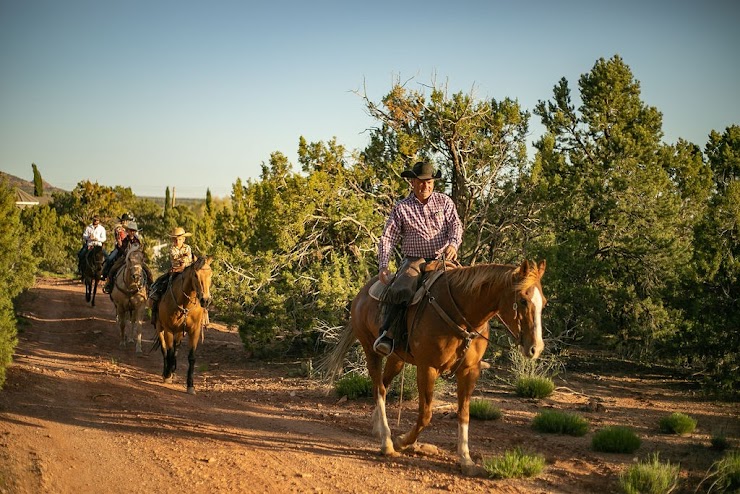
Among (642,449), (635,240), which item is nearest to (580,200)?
(635,240)

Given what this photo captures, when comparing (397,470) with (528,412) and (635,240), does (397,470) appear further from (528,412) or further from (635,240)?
(635,240)

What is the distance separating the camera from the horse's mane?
19.1 feet

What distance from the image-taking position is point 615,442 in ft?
24.7

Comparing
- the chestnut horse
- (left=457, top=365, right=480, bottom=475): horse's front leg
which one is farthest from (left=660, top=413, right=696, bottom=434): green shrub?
the chestnut horse

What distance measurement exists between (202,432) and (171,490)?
2.21 m

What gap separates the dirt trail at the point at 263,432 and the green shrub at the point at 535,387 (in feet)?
0.66

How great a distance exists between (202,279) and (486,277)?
21.8 feet

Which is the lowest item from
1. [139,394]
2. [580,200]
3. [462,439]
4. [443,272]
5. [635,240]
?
[139,394]

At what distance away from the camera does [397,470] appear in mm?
6566

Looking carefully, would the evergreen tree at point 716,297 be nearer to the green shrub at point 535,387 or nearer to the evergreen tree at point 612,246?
the evergreen tree at point 612,246

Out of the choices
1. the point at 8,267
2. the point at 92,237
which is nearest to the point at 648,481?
the point at 8,267

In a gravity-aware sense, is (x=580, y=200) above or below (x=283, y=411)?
above

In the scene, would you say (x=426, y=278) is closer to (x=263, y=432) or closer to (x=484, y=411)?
(x=484, y=411)

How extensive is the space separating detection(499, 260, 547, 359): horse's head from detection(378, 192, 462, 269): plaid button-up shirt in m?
1.60
